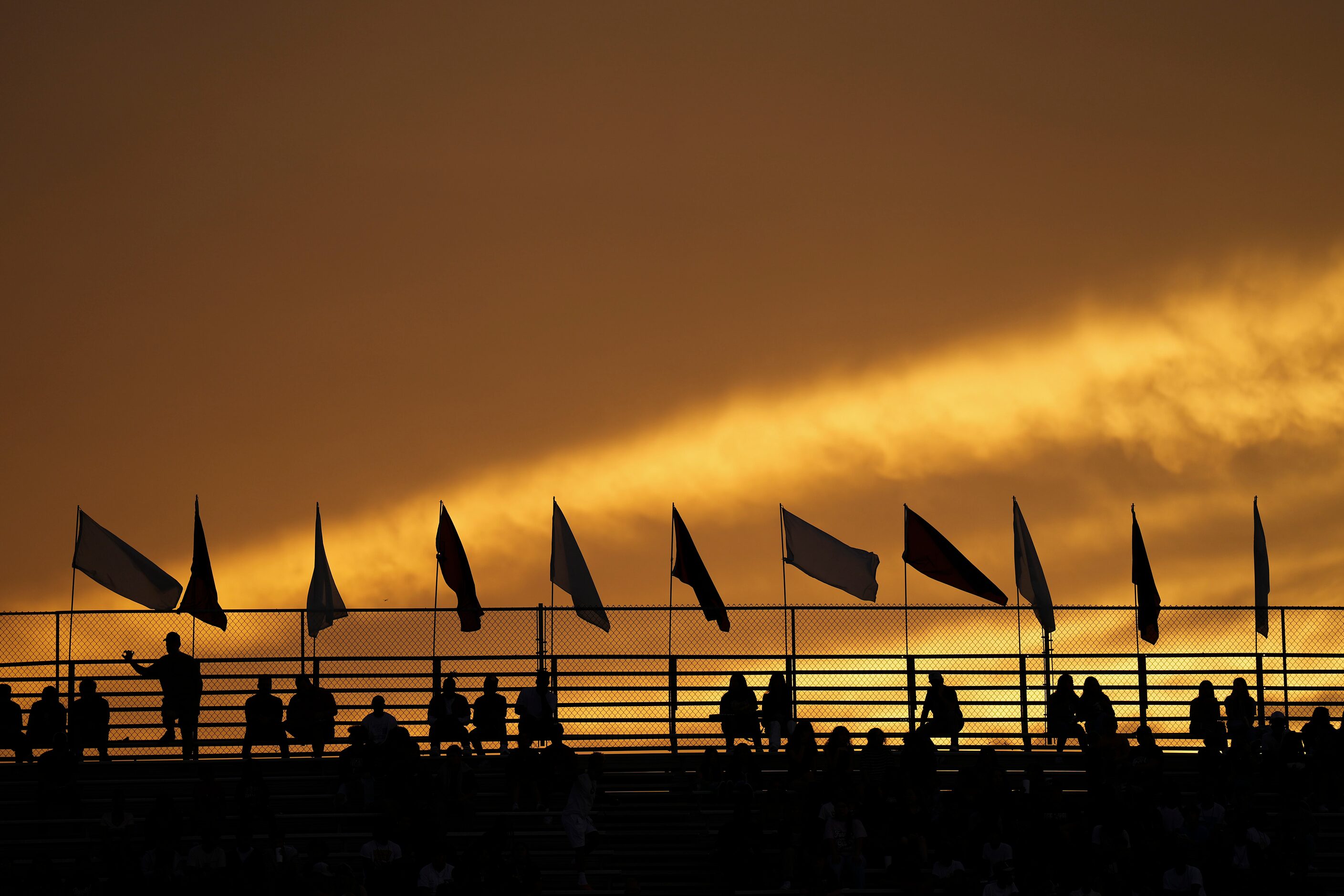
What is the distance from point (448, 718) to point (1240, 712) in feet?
40.5

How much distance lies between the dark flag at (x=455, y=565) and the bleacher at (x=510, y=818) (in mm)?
3819

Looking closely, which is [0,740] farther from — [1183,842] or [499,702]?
[1183,842]

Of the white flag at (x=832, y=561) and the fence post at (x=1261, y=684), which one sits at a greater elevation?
the white flag at (x=832, y=561)

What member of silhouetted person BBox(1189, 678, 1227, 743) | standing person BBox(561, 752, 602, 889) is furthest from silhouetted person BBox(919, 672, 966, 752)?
standing person BBox(561, 752, 602, 889)

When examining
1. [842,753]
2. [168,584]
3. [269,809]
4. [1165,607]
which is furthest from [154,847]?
[1165,607]

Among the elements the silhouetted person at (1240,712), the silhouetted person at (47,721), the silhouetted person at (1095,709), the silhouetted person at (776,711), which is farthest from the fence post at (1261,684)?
the silhouetted person at (47,721)

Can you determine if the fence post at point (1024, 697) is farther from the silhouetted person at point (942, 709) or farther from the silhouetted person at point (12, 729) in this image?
the silhouetted person at point (12, 729)

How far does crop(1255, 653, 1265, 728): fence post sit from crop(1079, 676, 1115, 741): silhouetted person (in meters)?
3.36

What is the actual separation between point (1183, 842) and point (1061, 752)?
551 centimetres

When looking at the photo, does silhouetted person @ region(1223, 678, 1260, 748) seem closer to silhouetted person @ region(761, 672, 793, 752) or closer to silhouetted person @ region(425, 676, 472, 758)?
silhouetted person @ region(761, 672, 793, 752)

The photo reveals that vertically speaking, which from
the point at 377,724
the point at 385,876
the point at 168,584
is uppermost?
the point at 168,584

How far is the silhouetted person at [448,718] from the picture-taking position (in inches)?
1093

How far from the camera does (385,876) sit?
23109mm

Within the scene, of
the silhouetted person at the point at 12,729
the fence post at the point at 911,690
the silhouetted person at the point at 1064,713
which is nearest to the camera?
the silhouetted person at the point at 12,729
